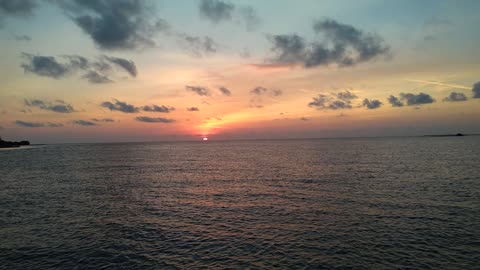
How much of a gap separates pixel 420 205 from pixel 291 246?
72.1ft

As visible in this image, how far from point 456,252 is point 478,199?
21944mm

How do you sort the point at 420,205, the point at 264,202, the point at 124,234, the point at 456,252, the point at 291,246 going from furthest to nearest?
1. the point at 264,202
2. the point at 420,205
3. the point at 124,234
4. the point at 291,246
5. the point at 456,252

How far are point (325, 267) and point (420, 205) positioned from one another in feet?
75.8

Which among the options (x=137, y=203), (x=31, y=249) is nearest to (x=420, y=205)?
(x=137, y=203)

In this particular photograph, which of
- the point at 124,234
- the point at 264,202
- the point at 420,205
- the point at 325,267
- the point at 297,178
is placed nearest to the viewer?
the point at 325,267

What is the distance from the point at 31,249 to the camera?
25328 millimetres

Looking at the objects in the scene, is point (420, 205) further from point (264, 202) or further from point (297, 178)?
point (297, 178)

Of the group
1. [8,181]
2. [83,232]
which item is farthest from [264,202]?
[8,181]

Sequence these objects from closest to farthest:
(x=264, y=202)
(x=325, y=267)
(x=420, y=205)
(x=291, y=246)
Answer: (x=325, y=267), (x=291, y=246), (x=420, y=205), (x=264, y=202)

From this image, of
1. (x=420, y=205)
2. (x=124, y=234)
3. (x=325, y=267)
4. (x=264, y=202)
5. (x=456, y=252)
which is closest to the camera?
(x=325, y=267)

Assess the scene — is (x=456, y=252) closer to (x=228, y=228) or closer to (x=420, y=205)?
(x=420, y=205)

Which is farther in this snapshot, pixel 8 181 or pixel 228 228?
pixel 8 181

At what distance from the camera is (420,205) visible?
3731cm

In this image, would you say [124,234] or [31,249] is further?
[124,234]
